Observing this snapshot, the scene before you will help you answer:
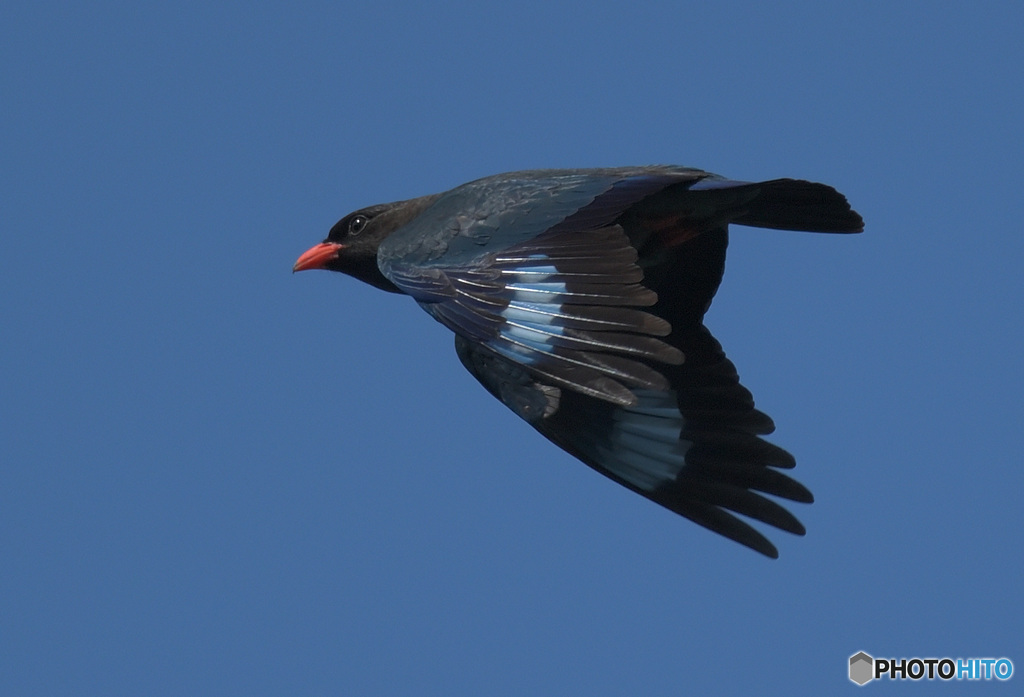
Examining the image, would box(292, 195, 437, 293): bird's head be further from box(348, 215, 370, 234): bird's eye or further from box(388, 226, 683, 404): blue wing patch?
box(388, 226, 683, 404): blue wing patch

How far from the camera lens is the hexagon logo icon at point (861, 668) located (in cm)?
1037

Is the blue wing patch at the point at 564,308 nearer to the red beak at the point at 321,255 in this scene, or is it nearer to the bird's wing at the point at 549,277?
the bird's wing at the point at 549,277

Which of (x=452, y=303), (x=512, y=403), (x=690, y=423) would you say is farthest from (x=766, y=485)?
(x=452, y=303)

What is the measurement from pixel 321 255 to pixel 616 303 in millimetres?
3358

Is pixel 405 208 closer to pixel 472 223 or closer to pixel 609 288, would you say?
pixel 472 223

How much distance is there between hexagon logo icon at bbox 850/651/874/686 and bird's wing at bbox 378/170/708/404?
13.0 feet

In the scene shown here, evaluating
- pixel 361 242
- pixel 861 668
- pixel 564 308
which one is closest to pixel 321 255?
A: pixel 361 242

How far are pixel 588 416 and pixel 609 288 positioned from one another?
1.80m

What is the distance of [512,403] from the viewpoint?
873 cm

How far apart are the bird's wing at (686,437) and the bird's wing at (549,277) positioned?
2.55 feet

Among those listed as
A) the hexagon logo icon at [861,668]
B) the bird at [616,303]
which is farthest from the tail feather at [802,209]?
the hexagon logo icon at [861,668]

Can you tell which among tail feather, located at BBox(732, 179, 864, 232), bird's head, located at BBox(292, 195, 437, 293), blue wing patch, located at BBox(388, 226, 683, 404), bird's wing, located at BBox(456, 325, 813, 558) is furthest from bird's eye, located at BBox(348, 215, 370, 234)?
tail feather, located at BBox(732, 179, 864, 232)

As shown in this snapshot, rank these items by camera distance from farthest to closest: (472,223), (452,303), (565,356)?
(472,223)
(452,303)
(565,356)

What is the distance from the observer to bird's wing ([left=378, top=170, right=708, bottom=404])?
23.0ft
